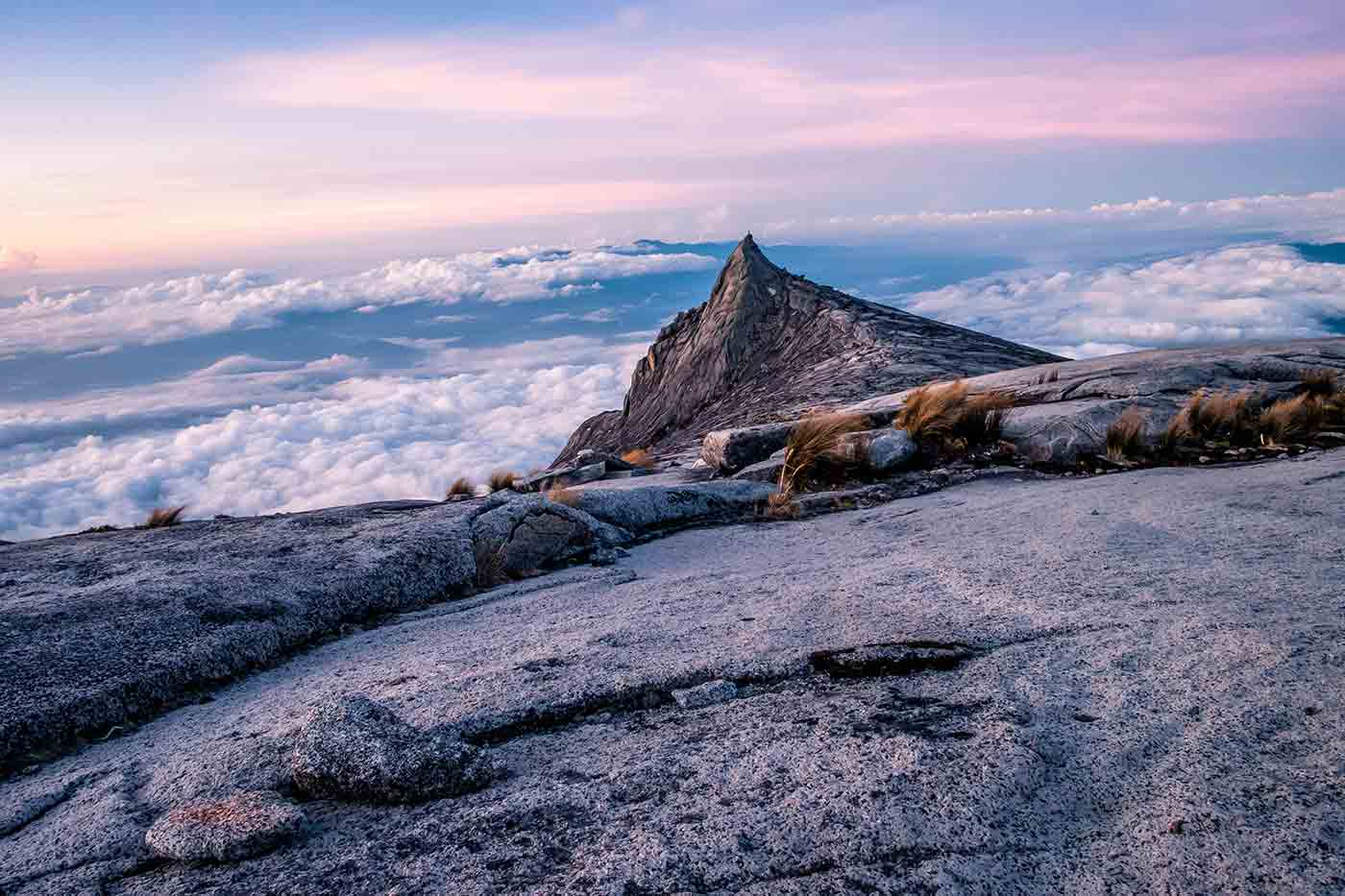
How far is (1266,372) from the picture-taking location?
9.73 meters

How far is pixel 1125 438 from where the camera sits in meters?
7.43

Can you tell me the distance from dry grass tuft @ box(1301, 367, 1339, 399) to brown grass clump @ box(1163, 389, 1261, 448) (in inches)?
53.8

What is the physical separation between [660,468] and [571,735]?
7032mm

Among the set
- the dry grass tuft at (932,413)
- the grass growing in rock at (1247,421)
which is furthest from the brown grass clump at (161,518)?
the grass growing in rock at (1247,421)

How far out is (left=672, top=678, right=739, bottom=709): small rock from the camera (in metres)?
3.22

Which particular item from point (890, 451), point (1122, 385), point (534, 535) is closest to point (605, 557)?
point (534, 535)

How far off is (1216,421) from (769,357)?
11.0m

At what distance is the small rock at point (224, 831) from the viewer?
243 centimetres

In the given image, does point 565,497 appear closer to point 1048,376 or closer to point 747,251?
point 1048,376

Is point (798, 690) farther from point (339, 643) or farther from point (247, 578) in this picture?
point (247, 578)

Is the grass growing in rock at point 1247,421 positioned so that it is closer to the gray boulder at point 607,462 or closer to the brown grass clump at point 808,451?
the brown grass clump at point 808,451

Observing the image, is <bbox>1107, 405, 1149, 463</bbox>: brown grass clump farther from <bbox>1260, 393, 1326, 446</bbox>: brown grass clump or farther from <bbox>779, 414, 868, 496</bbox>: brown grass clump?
<bbox>779, 414, 868, 496</bbox>: brown grass clump

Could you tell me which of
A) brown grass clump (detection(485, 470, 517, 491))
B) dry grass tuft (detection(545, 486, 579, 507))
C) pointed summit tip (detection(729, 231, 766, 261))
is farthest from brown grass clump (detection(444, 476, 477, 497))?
pointed summit tip (detection(729, 231, 766, 261))

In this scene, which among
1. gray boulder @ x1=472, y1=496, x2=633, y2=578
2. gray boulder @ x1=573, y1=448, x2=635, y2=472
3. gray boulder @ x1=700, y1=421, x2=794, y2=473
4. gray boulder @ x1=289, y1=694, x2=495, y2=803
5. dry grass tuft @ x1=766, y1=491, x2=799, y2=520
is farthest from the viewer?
gray boulder @ x1=573, y1=448, x2=635, y2=472
